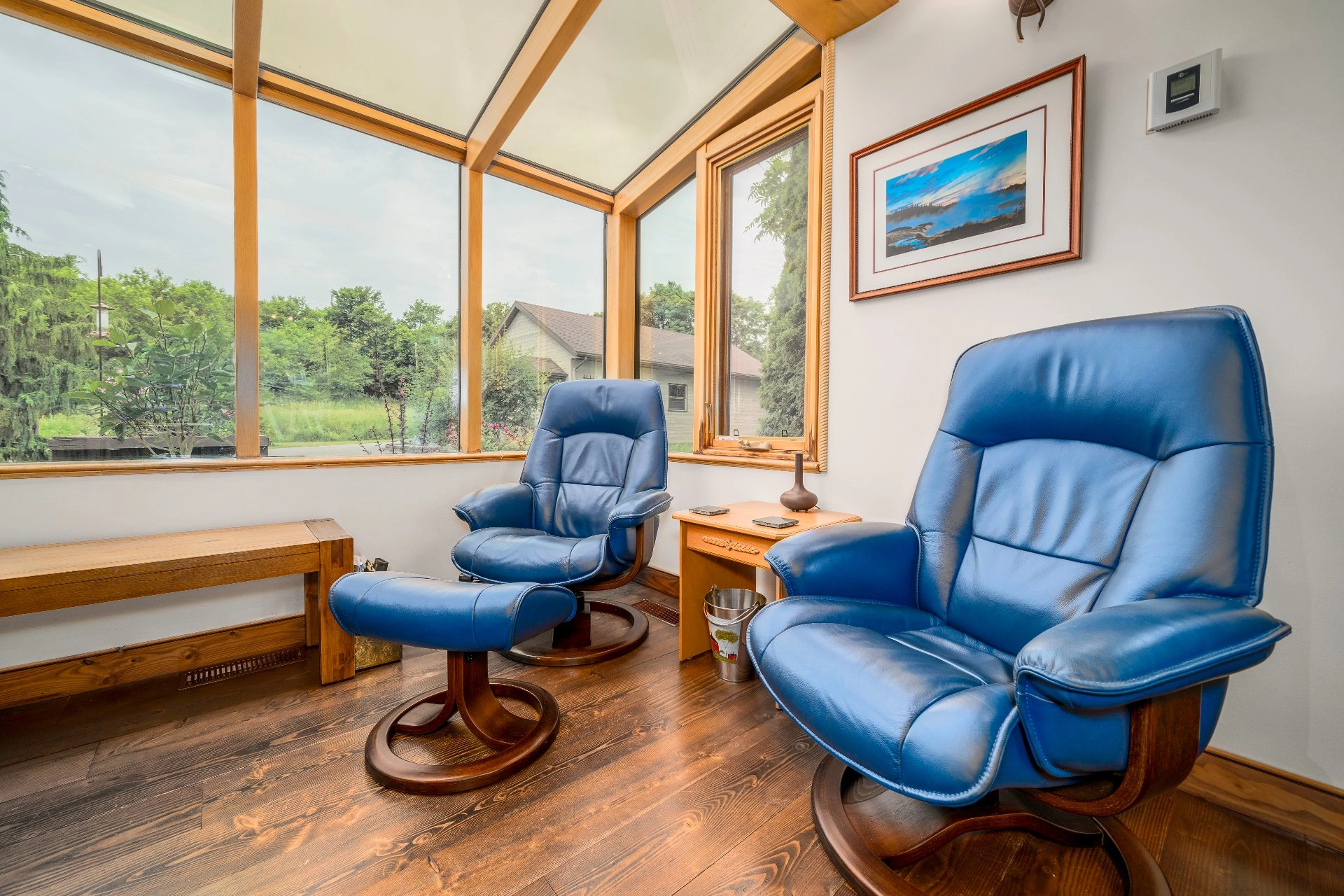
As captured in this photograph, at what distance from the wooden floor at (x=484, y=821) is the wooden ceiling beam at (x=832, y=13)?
2.54 m

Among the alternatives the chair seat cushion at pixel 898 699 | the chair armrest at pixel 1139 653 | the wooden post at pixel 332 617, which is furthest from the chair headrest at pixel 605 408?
the chair armrest at pixel 1139 653

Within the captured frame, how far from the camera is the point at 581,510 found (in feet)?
7.91

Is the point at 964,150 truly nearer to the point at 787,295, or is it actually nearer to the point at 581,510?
the point at 787,295

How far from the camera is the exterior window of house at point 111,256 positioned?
1.89 meters

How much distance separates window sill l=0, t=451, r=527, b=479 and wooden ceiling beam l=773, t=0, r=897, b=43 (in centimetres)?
246

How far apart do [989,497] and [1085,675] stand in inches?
30.5

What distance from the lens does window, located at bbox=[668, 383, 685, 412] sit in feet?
10.1

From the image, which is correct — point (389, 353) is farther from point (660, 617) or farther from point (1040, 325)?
point (1040, 325)

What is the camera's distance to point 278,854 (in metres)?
1.13

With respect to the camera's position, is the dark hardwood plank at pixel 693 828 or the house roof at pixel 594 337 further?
the house roof at pixel 594 337

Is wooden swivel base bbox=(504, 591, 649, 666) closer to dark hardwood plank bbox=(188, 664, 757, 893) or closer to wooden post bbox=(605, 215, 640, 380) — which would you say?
dark hardwood plank bbox=(188, 664, 757, 893)

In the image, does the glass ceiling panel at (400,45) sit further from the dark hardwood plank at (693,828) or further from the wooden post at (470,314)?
the dark hardwood plank at (693,828)

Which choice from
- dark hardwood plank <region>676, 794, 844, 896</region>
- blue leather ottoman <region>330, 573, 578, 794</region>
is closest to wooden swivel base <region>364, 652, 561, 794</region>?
blue leather ottoman <region>330, 573, 578, 794</region>

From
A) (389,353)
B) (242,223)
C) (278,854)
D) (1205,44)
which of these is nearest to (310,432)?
(389,353)
